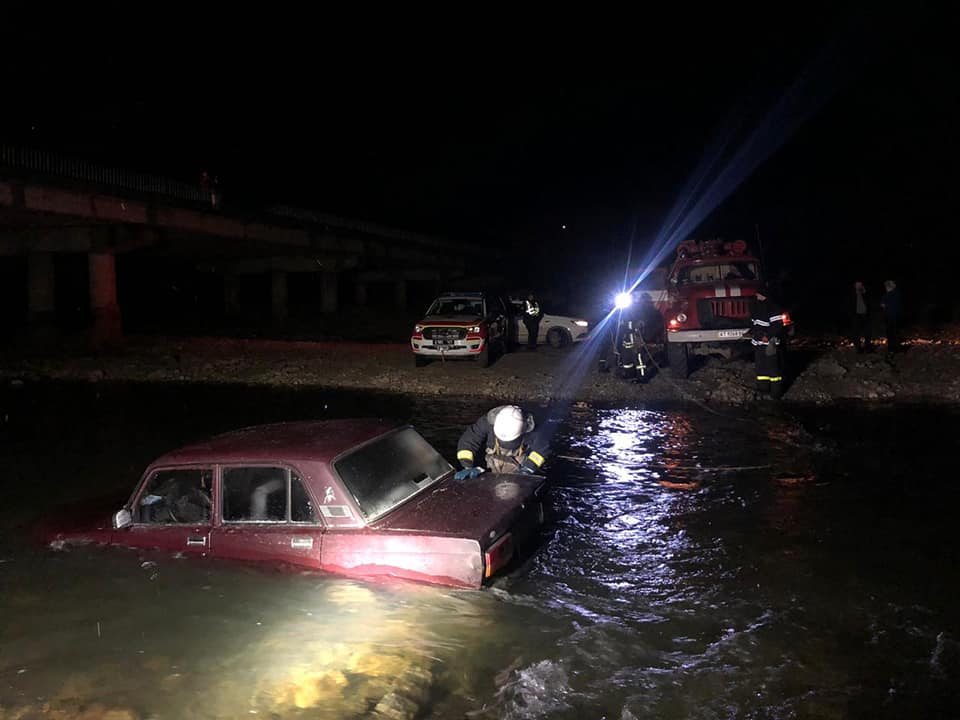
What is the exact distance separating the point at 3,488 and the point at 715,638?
8322mm

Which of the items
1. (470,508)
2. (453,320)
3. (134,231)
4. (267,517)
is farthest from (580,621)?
(134,231)

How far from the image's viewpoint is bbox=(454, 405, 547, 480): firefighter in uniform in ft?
23.1

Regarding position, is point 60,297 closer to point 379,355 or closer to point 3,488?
point 379,355

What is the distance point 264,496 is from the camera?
232 inches

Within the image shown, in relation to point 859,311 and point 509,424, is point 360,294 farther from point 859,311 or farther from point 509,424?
point 509,424

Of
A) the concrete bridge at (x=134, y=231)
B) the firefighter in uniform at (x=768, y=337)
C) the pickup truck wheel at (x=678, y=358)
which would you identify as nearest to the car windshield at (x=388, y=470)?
the firefighter in uniform at (x=768, y=337)

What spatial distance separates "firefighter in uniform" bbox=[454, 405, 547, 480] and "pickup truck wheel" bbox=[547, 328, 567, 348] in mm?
16050

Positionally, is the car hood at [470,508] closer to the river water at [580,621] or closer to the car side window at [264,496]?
the river water at [580,621]

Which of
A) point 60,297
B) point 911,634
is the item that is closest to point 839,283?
point 911,634

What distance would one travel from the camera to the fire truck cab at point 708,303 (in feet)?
50.4

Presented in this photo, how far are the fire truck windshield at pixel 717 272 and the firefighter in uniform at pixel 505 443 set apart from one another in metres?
10.0

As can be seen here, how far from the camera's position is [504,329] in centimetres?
2039

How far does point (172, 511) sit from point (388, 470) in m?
1.81

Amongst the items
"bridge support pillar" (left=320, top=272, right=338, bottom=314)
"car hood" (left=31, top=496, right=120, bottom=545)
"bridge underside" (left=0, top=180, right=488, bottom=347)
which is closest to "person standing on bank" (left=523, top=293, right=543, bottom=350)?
"bridge underside" (left=0, top=180, right=488, bottom=347)
